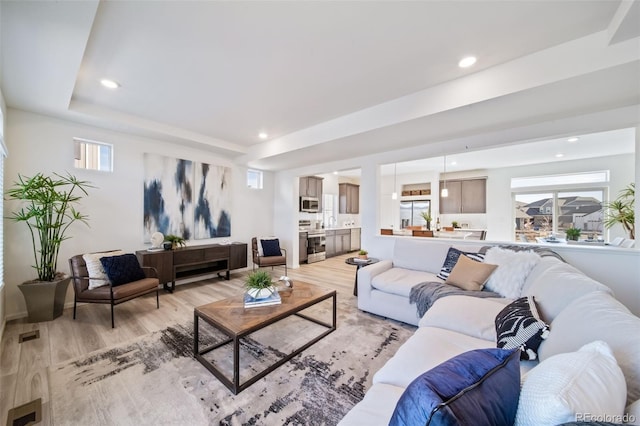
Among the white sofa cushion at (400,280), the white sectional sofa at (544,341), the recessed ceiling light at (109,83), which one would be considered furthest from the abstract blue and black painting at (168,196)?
the white sectional sofa at (544,341)

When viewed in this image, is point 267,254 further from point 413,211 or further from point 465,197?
point 465,197

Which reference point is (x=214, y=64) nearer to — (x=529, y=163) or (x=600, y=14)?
(x=600, y=14)

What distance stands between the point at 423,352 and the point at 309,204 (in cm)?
527

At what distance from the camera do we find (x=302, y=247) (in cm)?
625

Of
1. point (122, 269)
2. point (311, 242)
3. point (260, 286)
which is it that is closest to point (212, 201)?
point (122, 269)

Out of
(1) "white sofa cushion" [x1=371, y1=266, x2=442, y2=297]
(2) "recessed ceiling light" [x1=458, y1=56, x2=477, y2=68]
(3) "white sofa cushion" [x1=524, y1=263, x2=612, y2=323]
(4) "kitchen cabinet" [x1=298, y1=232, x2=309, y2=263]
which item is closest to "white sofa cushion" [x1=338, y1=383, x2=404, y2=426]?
(3) "white sofa cushion" [x1=524, y1=263, x2=612, y2=323]

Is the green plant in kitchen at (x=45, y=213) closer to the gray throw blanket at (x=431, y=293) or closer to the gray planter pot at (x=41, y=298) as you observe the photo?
the gray planter pot at (x=41, y=298)

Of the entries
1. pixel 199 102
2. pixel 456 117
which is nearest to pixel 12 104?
pixel 199 102

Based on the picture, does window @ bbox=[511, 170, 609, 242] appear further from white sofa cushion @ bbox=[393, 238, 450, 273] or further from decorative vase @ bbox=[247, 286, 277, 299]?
decorative vase @ bbox=[247, 286, 277, 299]

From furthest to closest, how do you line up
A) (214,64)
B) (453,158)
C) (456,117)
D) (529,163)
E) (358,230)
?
1. (358,230)
2. (529,163)
3. (453,158)
4. (456,117)
5. (214,64)

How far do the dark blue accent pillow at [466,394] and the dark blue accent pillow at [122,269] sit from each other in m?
3.55

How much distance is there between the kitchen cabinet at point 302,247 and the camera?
616 centimetres

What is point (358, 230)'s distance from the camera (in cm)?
828

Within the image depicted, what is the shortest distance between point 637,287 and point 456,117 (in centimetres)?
259
